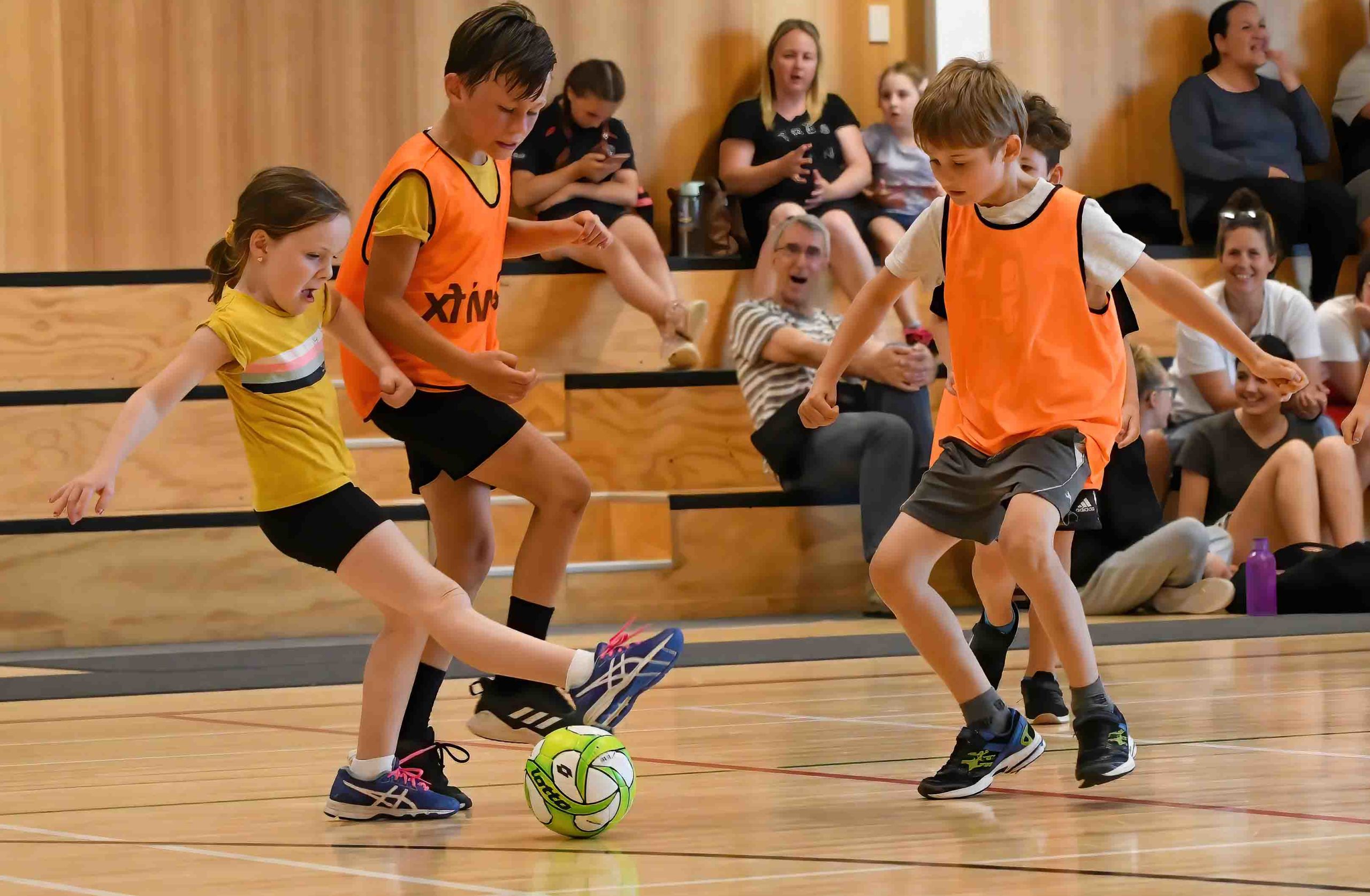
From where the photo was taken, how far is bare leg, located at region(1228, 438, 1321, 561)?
5887mm

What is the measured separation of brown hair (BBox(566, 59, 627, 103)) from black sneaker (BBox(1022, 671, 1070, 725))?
3.99 meters

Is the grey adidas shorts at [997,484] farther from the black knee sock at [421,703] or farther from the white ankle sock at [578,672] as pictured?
the black knee sock at [421,703]

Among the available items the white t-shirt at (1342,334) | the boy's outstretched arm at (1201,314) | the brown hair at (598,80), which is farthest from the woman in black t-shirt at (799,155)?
the boy's outstretched arm at (1201,314)

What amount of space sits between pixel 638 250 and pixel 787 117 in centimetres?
93

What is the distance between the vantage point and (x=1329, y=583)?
5.57 m

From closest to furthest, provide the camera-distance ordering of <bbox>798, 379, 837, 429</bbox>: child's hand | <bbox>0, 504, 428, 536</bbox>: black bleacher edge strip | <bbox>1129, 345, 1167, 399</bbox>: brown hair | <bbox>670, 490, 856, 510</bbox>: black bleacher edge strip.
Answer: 1. <bbox>798, 379, 837, 429</bbox>: child's hand
2. <bbox>0, 504, 428, 536</bbox>: black bleacher edge strip
3. <bbox>1129, 345, 1167, 399</bbox>: brown hair
4. <bbox>670, 490, 856, 510</bbox>: black bleacher edge strip

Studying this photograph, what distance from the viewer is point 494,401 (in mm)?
2951

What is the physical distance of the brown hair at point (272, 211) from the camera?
2.54 meters

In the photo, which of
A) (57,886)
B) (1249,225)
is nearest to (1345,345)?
(1249,225)

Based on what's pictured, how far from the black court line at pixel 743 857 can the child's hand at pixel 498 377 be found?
0.77 meters

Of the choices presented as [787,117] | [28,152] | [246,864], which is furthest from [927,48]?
[246,864]

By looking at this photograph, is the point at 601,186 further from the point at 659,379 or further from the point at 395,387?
the point at 395,387

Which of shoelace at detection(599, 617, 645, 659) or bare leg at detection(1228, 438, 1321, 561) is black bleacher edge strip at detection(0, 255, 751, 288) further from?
shoelace at detection(599, 617, 645, 659)

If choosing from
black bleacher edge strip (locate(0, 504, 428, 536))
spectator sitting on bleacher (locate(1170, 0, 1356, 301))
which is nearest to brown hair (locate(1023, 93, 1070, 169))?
black bleacher edge strip (locate(0, 504, 428, 536))
